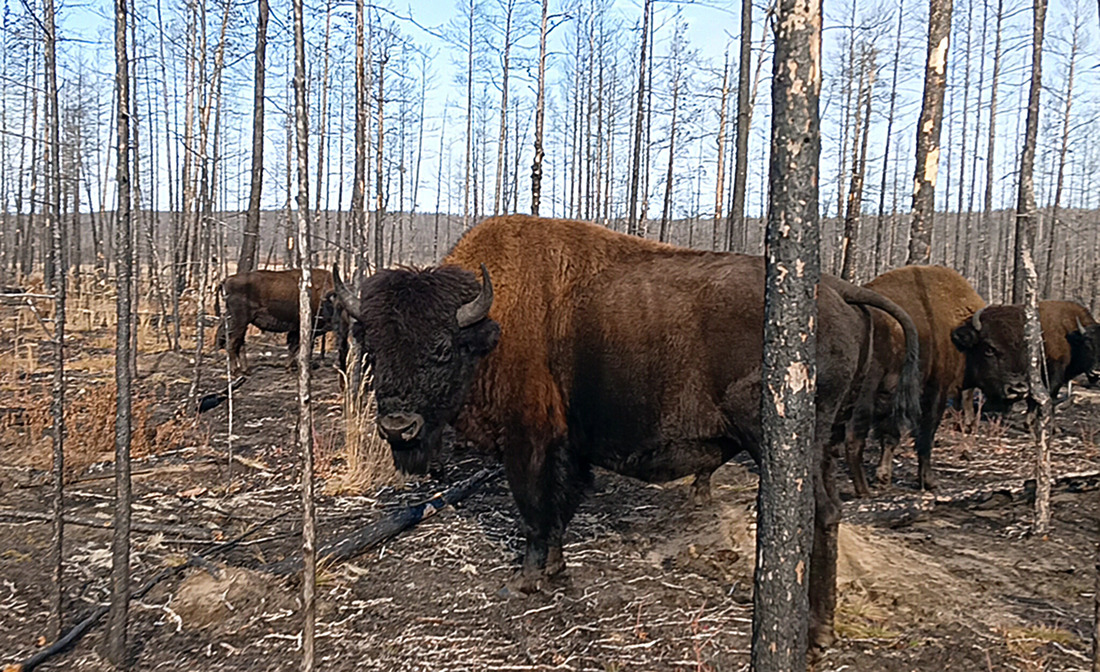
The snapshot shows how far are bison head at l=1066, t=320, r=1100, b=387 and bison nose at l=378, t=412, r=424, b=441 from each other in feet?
34.2

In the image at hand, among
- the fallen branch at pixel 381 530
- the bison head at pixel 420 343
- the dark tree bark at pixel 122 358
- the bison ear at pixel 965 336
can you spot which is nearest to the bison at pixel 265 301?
the fallen branch at pixel 381 530

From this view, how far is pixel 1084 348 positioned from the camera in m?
10.4

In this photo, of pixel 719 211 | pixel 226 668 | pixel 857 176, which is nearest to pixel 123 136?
pixel 226 668

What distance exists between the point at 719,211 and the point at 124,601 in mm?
17961

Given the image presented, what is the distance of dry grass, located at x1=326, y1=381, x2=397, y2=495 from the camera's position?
709 cm

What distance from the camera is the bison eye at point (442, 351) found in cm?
481

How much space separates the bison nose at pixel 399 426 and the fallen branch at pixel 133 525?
209 centimetres

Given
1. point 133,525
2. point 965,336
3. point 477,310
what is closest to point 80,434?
point 133,525

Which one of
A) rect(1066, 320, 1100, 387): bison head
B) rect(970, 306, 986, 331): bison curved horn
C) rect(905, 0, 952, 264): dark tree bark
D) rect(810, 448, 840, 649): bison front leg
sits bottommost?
rect(810, 448, 840, 649): bison front leg

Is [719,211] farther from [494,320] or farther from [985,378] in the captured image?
[494,320]

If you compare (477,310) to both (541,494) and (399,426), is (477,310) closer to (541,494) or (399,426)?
(399,426)

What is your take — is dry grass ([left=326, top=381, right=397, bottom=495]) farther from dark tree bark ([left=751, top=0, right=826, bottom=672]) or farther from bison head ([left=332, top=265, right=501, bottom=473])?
dark tree bark ([left=751, top=0, right=826, bottom=672])

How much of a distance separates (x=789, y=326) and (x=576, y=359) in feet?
9.16

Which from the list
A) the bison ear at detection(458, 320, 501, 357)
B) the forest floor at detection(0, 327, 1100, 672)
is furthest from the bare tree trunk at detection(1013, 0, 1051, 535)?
the bison ear at detection(458, 320, 501, 357)
